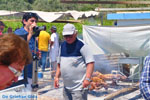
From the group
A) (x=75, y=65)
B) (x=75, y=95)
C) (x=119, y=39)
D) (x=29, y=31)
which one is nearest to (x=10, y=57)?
(x=75, y=65)

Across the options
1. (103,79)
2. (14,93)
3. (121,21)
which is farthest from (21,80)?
(121,21)

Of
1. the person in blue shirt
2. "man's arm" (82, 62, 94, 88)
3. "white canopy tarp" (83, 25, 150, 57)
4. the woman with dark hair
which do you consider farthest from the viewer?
"white canopy tarp" (83, 25, 150, 57)

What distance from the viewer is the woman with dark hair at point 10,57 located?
1757mm

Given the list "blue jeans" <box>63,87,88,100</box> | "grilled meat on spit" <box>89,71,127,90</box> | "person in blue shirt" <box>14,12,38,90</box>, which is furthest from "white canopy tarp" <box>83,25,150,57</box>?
"blue jeans" <box>63,87,88,100</box>

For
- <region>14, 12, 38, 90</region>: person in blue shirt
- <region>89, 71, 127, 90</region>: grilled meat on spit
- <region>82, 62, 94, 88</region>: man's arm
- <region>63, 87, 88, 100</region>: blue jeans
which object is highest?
<region>14, 12, 38, 90</region>: person in blue shirt

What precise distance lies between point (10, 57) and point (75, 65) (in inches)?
116

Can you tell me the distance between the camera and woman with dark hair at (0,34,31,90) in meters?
1.76

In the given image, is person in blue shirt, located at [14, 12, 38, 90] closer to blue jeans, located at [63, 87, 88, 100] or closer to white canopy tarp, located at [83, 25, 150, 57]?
blue jeans, located at [63, 87, 88, 100]

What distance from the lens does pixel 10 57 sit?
1.78 metres

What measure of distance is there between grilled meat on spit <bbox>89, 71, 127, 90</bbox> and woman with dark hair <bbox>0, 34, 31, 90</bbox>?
614cm

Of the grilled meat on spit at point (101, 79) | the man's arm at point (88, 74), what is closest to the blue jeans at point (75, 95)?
the man's arm at point (88, 74)

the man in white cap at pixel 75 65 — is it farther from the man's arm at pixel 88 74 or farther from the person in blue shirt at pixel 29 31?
the person in blue shirt at pixel 29 31

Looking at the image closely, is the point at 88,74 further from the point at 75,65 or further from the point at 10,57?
the point at 10,57

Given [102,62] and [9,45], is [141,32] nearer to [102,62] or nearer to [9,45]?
[102,62]
